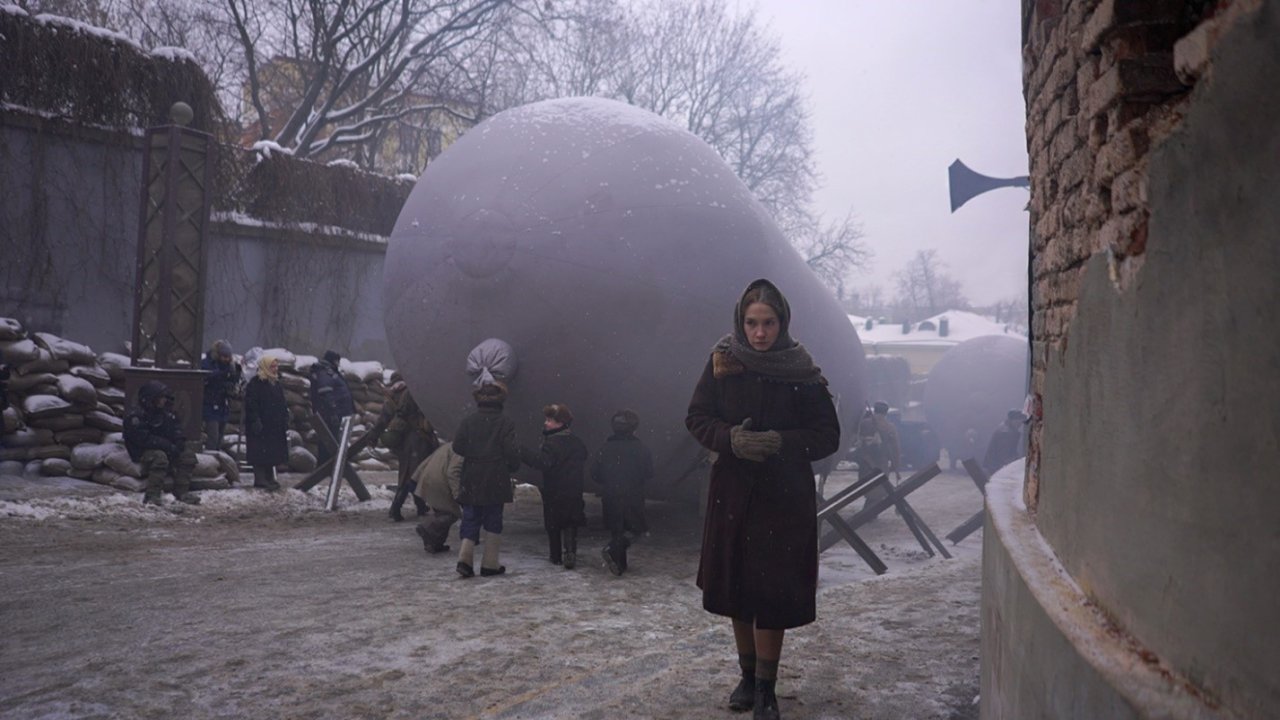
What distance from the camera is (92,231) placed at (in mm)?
12141

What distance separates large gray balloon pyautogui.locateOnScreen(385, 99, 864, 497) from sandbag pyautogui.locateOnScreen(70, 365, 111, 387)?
16.4 feet

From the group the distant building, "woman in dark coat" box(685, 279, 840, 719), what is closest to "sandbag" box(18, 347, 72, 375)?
"woman in dark coat" box(685, 279, 840, 719)

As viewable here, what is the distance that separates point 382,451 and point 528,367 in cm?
728

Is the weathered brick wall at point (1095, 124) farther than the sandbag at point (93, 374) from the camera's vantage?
No

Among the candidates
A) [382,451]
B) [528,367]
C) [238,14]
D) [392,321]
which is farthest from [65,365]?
[238,14]

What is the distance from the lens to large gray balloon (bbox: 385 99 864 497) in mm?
6523

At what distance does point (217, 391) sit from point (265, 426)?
1.17m

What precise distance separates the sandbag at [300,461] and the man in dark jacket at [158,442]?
2.31 meters

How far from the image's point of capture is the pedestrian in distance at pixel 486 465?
6.28 metres

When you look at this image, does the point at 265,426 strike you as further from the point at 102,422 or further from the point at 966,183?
the point at 966,183

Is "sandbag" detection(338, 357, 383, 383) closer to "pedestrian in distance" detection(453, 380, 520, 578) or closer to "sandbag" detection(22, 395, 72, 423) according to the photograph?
"sandbag" detection(22, 395, 72, 423)

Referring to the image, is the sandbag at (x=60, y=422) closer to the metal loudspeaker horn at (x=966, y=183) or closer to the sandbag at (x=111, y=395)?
the sandbag at (x=111, y=395)

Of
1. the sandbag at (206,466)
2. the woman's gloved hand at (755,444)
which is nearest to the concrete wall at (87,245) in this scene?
the sandbag at (206,466)

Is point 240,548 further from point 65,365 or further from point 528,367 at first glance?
point 65,365
